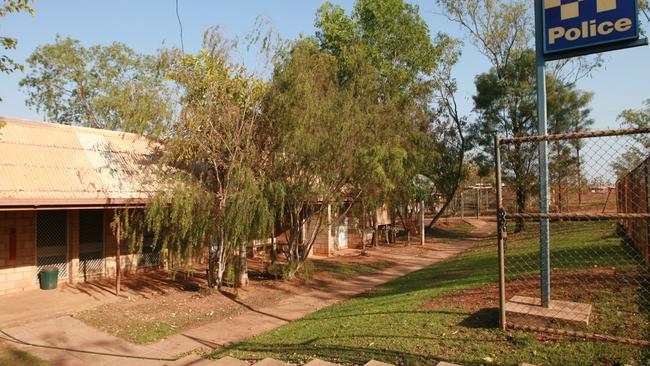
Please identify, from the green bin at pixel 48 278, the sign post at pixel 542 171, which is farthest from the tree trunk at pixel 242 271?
the sign post at pixel 542 171

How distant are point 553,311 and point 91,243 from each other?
40.2ft

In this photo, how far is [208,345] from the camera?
7.76 metres

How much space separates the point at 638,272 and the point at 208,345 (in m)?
7.62

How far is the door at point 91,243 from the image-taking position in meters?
12.8

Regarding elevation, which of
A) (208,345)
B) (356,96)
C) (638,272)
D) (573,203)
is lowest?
(208,345)

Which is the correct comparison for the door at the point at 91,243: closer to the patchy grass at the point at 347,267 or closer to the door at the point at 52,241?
the door at the point at 52,241

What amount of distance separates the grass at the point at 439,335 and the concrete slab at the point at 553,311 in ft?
0.77

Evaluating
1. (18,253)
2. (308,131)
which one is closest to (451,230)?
(308,131)

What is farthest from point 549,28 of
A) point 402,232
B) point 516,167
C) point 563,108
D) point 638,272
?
point 402,232

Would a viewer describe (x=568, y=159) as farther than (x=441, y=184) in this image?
No

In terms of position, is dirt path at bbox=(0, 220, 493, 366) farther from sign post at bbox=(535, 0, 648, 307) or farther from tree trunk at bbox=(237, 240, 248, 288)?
sign post at bbox=(535, 0, 648, 307)

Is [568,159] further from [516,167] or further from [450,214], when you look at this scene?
[450,214]

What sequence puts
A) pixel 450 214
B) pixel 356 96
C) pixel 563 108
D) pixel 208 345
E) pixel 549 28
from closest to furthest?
pixel 549 28 → pixel 208 345 → pixel 356 96 → pixel 563 108 → pixel 450 214

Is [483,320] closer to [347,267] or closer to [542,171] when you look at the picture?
[542,171]
